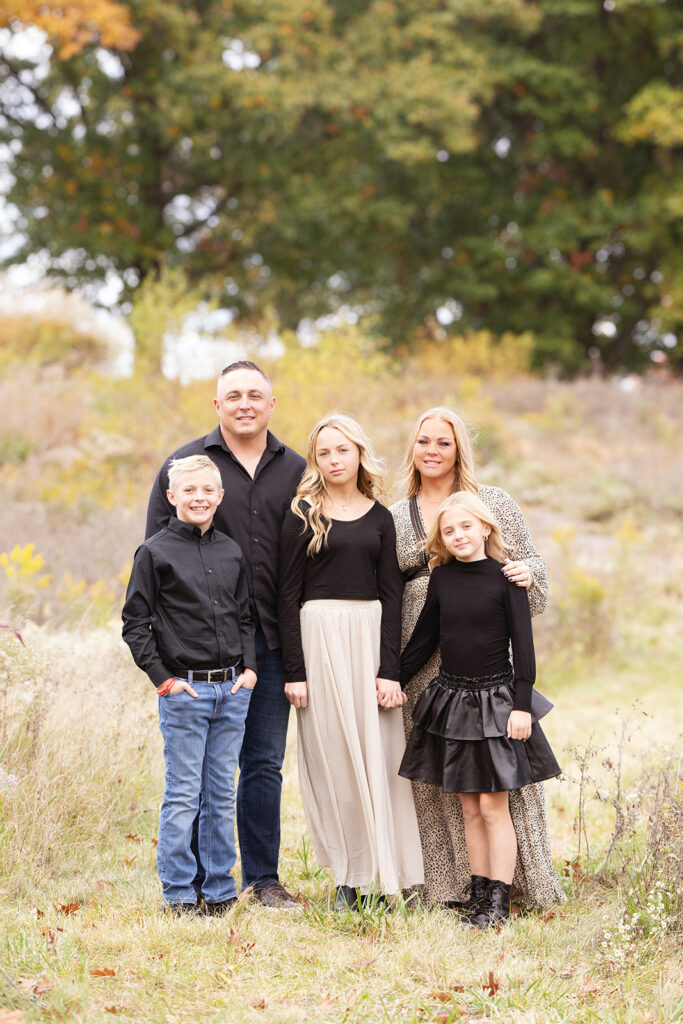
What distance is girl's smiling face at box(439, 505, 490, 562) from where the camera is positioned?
353 centimetres

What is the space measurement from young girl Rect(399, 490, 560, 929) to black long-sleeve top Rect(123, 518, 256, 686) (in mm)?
764

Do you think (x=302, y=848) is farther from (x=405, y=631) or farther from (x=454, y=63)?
(x=454, y=63)

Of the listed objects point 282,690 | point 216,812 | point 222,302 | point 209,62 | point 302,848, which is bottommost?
point 302,848

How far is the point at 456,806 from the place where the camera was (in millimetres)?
3789

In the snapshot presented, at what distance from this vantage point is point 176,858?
3418 millimetres

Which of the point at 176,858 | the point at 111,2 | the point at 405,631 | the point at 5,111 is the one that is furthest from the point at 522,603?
the point at 5,111

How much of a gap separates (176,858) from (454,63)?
16608mm

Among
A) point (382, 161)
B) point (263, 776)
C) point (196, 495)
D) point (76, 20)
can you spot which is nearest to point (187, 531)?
point (196, 495)

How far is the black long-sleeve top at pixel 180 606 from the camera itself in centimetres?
334

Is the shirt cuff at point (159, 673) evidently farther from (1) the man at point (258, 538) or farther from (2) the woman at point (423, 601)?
(2) the woman at point (423, 601)

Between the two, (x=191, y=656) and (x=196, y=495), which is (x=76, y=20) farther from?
(x=191, y=656)

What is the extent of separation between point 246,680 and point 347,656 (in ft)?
1.29

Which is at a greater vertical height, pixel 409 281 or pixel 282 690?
pixel 409 281

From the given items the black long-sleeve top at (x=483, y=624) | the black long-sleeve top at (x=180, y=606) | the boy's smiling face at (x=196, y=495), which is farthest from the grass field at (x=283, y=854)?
the boy's smiling face at (x=196, y=495)
